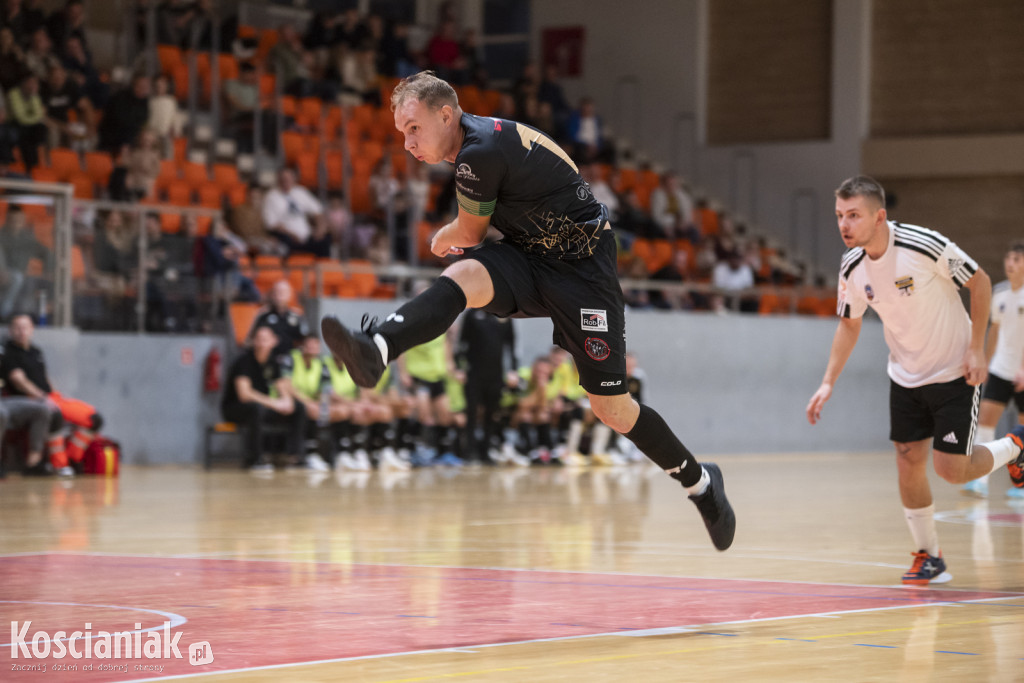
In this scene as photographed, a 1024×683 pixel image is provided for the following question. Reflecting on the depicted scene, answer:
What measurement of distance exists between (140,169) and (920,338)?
1193cm

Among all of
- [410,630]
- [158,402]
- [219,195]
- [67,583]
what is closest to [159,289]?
[158,402]

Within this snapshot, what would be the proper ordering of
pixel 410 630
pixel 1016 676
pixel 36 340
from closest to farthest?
pixel 1016 676, pixel 410 630, pixel 36 340

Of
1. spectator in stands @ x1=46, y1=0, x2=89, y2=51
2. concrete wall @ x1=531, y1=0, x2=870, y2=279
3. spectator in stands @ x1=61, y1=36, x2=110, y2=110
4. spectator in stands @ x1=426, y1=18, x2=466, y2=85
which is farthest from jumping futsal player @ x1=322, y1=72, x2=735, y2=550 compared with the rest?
concrete wall @ x1=531, y1=0, x2=870, y2=279

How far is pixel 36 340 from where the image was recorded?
14711 mm

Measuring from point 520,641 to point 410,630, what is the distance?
17.9 inches

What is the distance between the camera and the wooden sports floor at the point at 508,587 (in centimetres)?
458

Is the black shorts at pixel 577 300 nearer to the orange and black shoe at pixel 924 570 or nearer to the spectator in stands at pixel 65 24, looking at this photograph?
the orange and black shoe at pixel 924 570

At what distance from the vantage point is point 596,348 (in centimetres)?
579

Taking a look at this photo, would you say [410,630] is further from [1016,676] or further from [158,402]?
[158,402]

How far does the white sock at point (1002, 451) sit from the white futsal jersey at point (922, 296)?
500mm

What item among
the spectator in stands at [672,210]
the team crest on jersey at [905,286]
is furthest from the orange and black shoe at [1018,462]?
the spectator in stands at [672,210]

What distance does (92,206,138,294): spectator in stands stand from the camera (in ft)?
49.5

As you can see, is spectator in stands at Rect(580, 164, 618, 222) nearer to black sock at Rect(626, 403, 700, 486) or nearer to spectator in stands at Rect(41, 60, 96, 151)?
spectator in stands at Rect(41, 60, 96, 151)

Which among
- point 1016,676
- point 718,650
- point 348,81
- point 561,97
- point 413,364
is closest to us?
point 1016,676
